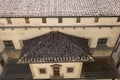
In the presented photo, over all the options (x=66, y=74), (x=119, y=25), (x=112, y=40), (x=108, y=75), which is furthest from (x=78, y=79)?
(x=119, y=25)

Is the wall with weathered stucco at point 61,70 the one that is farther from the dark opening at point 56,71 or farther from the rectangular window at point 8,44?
the rectangular window at point 8,44

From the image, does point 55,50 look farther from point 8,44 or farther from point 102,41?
point 8,44

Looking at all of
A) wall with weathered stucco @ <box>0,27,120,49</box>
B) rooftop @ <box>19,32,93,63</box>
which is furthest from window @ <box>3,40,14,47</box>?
rooftop @ <box>19,32,93,63</box>

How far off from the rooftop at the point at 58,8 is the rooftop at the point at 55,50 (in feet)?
13.9

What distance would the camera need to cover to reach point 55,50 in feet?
92.6

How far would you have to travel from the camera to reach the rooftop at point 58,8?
2744cm

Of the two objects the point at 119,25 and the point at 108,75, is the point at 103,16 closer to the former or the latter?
the point at 119,25

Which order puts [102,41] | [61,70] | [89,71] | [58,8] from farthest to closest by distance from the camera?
[89,71]
[102,41]
[61,70]
[58,8]

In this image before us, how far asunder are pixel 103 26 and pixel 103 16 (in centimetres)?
255

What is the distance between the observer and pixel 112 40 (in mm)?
32312

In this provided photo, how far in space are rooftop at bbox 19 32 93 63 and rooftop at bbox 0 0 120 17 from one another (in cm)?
423

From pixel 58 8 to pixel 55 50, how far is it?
654 cm

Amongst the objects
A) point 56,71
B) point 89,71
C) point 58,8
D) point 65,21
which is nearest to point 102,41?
point 89,71

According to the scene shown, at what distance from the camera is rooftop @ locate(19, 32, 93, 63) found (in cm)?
2752
